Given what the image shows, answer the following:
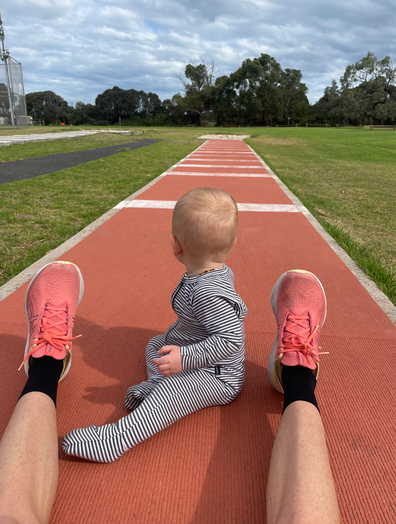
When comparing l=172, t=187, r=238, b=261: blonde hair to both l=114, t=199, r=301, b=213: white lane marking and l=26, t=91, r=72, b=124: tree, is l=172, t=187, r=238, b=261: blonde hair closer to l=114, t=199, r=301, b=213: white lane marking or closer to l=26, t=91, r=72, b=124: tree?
l=114, t=199, r=301, b=213: white lane marking

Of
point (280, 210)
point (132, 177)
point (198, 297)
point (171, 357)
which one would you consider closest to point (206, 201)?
point (198, 297)

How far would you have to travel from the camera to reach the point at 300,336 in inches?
68.4

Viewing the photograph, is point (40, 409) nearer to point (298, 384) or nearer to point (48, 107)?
point (298, 384)

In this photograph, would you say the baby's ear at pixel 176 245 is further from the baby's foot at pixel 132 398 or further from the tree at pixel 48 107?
the tree at pixel 48 107

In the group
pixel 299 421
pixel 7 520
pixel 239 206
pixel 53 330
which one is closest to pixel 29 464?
pixel 7 520

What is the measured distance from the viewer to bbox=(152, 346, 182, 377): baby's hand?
1538 millimetres

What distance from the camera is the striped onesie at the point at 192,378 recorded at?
145 centimetres

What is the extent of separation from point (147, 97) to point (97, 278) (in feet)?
285

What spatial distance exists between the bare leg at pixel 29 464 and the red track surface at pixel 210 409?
0.54 feet

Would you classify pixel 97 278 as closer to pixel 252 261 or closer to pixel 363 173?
pixel 252 261

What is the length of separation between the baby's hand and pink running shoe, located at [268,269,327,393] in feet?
1.57

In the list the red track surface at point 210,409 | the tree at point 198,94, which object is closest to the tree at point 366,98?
the tree at point 198,94

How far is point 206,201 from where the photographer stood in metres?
1.61

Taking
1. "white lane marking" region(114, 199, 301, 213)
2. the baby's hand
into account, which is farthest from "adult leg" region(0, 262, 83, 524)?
"white lane marking" region(114, 199, 301, 213)
